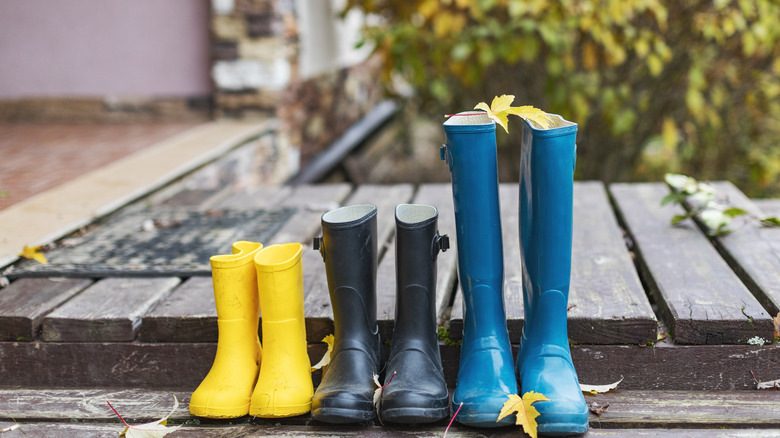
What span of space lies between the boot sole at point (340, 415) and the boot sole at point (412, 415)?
4 centimetres

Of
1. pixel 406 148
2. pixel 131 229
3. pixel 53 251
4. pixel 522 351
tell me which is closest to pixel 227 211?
pixel 131 229

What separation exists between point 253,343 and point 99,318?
38 centimetres

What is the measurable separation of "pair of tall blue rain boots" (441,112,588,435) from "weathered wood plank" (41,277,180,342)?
76 centimetres

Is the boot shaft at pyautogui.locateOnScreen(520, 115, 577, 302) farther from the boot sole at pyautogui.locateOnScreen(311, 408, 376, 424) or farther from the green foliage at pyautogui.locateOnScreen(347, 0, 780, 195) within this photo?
the green foliage at pyautogui.locateOnScreen(347, 0, 780, 195)

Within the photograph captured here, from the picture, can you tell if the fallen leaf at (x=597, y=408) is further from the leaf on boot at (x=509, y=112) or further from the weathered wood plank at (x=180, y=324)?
the weathered wood plank at (x=180, y=324)

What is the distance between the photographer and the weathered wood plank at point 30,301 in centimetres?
161

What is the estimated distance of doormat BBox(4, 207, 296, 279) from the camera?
75.2 inches

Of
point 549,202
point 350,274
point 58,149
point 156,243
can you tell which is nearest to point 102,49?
point 58,149

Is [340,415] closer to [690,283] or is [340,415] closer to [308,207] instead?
[690,283]

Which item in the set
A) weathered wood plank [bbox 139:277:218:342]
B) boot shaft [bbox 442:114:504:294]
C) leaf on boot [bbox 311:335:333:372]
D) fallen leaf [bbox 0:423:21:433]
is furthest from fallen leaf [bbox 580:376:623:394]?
fallen leaf [bbox 0:423:21:433]

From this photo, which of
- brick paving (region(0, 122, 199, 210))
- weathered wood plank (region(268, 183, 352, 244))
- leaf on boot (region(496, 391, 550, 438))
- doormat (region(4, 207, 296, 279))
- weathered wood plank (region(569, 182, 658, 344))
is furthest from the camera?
brick paving (region(0, 122, 199, 210))

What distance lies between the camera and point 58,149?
3510 millimetres

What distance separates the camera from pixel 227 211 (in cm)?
256

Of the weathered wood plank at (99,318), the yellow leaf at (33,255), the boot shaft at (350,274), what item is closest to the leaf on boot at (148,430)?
the weathered wood plank at (99,318)
